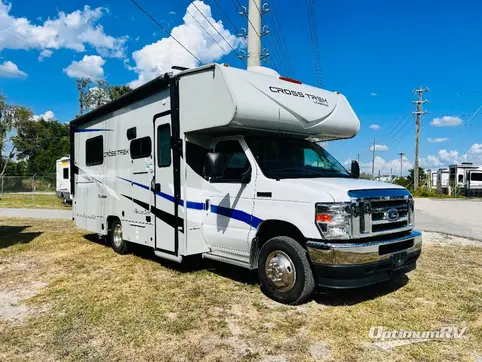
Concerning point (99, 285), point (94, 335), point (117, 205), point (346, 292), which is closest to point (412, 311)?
point (346, 292)

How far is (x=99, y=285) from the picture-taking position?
6.30m

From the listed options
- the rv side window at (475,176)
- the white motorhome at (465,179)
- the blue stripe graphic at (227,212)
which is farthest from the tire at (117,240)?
the rv side window at (475,176)

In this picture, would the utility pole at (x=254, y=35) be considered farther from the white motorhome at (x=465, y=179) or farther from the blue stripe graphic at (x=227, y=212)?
the white motorhome at (x=465, y=179)

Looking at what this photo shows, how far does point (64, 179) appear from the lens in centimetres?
2466

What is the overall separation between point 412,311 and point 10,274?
6.41 metres

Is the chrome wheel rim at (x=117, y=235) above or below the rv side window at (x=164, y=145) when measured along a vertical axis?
below

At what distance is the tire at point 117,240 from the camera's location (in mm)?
8523

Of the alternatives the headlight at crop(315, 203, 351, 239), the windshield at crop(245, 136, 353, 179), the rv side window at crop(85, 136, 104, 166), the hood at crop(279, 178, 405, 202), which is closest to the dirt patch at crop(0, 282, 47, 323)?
the rv side window at crop(85, 136, 104, 166)

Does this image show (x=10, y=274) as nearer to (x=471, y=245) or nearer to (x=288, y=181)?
(x=288, y=181)

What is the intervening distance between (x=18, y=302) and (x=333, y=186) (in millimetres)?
4439

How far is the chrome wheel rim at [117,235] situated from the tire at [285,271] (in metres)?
4.07

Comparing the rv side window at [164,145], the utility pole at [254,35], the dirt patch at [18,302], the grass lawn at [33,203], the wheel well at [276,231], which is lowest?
the grass lawn at [33,203]

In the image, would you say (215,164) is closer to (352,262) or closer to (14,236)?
(352,262)

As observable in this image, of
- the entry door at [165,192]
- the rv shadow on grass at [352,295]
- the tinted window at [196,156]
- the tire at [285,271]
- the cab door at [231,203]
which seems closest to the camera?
the tire at [285,271]
